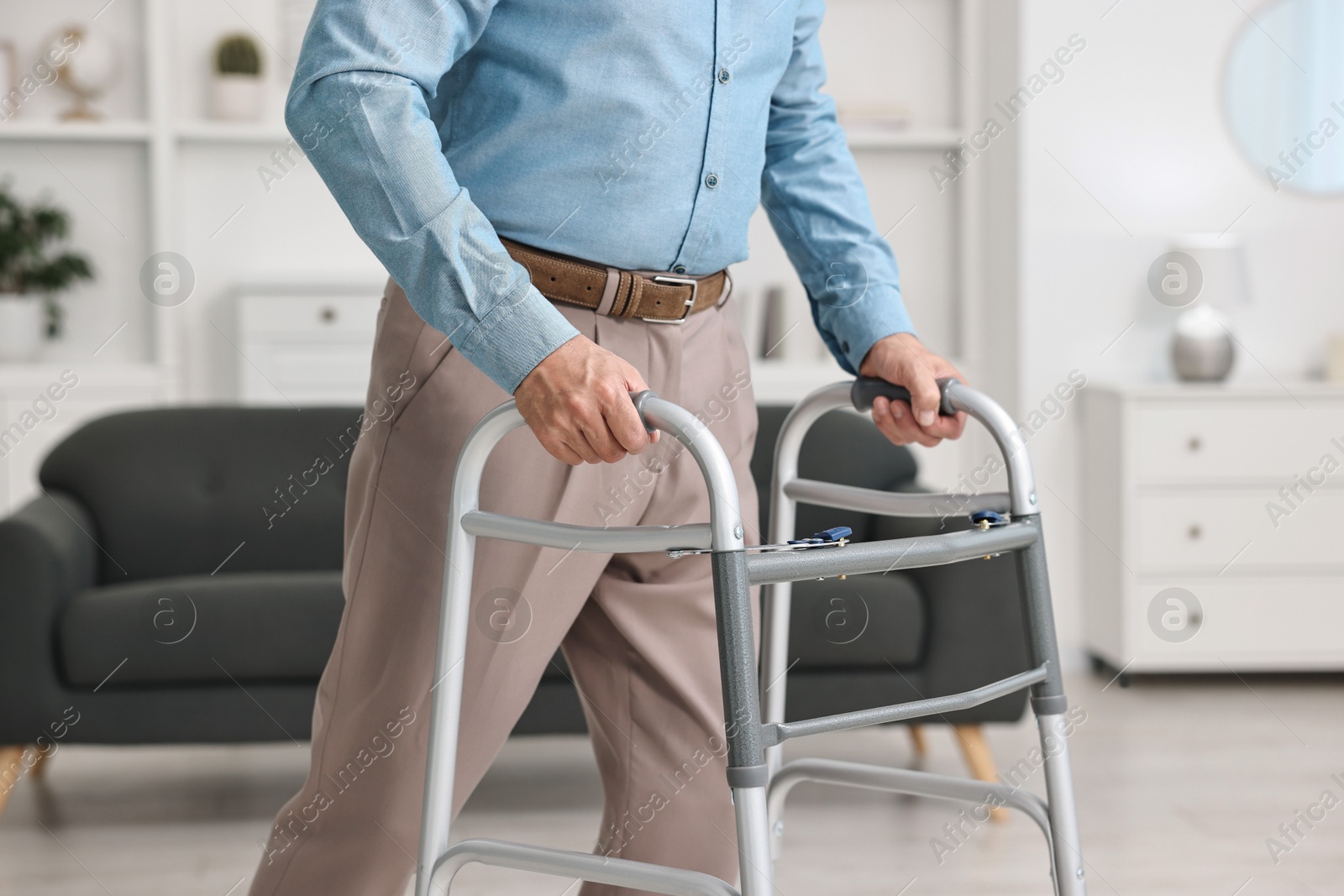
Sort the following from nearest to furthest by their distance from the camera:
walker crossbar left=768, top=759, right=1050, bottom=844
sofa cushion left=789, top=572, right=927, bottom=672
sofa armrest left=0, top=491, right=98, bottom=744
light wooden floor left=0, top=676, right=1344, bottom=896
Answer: walker crossbar left=768, top=759, right=1050, bottom=844
light wooden floor left=0, top=676, right=1344, bottom=896
sofa armrest left=0, top=491, right=98, bottom=744
sofa cushion left=789, top=572, right=927, bottom=672

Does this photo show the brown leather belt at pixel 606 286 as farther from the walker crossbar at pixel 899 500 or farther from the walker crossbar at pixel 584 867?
the walker crossbar at pixel 584 867

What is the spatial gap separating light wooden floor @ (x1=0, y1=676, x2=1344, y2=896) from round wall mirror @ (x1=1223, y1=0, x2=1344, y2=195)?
1562 millimetres

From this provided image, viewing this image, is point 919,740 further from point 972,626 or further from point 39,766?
point 39,766

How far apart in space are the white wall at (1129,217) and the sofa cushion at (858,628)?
52.5 inches

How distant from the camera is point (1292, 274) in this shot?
146 inches

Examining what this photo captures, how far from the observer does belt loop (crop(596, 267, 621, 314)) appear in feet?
3.60

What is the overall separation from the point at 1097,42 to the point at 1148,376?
0.96m

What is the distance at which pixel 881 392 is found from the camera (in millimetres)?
1215

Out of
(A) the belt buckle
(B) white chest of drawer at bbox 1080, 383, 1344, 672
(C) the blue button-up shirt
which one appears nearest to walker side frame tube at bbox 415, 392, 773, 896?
(C) the blue button-up shirt

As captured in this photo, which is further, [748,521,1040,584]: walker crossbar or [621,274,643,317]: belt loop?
[621,274,643,317]: belt loop

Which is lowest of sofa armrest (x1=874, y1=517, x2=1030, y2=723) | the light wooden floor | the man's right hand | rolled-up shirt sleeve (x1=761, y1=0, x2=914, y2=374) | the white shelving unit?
the light wooden floor

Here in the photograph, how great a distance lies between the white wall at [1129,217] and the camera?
3.65 metres

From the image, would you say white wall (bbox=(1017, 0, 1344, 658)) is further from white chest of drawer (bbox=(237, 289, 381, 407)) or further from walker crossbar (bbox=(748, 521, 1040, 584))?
walker crossbar (bbox=(748, 521, 1040, 584))

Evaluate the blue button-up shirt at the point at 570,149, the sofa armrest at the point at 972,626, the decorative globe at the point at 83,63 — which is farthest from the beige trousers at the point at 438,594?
the decorative globe at the point at 83,63
